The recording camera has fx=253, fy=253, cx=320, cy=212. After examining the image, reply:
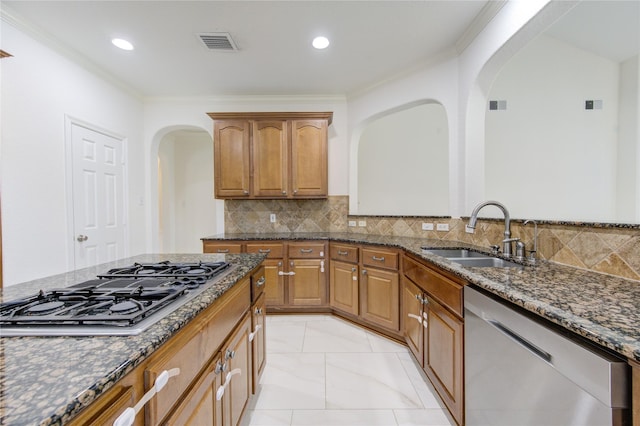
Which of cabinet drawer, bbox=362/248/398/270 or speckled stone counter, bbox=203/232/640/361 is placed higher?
speckled stone counter, bbox=203/232/640/361

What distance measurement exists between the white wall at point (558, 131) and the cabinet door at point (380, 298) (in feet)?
5.95

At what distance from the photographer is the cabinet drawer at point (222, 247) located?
2.86 metres

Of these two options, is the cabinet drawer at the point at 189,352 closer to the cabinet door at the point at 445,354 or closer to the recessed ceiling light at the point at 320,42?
the cabinet door at the point at 445,354

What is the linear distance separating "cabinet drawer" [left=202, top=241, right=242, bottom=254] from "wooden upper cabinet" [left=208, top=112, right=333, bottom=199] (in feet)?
2.12

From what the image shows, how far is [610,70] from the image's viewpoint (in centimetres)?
274

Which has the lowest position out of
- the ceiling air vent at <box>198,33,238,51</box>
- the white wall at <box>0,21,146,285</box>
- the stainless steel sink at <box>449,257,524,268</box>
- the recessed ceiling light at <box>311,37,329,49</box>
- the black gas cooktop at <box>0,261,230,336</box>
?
the stainless steel sink at <box>449,257,524,268</box>

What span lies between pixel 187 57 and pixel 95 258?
7.59 ft

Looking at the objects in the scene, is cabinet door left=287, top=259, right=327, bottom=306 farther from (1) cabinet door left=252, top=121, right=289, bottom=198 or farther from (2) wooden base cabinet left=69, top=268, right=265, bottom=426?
(2) wooden base cabinet left=69, top=268, right=265, bottom=426

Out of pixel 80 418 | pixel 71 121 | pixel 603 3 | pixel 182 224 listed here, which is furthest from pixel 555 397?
pixel 182 224

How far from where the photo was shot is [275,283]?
2.91 meters

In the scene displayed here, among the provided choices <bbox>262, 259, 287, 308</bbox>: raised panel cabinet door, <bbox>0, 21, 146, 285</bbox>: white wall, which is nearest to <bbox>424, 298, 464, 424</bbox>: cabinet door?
<bbox>262, 259, 287, 308</bbox>: raised panel cabinet door

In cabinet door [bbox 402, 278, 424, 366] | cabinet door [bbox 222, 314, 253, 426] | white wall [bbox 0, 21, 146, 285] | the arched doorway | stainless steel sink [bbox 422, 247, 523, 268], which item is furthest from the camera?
the arched doorway

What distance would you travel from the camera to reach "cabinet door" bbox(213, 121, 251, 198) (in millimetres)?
3162

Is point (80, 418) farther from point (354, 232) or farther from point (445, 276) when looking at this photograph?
point (354, 232)
